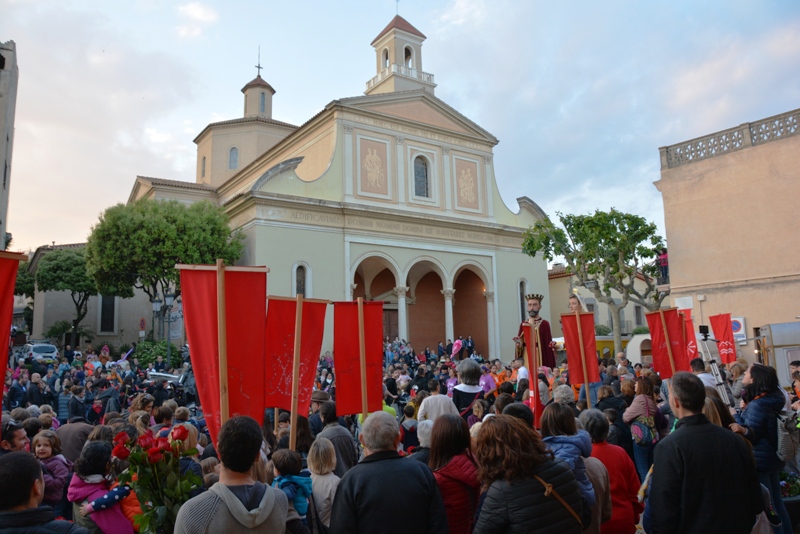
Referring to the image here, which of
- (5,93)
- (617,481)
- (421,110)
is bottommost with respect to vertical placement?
(617,481)

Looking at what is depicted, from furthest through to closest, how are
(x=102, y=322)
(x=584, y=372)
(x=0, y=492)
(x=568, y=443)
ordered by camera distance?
(x=102, y=322) < (x=584, y=372) < (x=568, y=443) < (x=0, y=492)

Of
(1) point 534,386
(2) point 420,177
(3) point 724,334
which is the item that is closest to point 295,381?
(1) point 534,386

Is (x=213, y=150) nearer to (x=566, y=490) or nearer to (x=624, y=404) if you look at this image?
(x=624, y=404)

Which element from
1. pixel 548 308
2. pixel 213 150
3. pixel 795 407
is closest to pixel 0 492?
pixel 795 407

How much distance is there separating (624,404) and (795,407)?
202cm

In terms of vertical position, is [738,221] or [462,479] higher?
[738,221]

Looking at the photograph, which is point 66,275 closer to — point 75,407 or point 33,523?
point 75,407

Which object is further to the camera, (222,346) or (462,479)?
(222,346)

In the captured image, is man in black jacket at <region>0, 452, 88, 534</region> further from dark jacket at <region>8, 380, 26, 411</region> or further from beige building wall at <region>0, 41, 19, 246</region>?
beige building wall at <region>0, 41, 19, 246</region>

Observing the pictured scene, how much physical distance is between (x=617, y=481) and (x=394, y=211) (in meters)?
24.1

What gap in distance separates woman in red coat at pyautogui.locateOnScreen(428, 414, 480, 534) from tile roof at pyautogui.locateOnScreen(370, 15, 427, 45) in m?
31.2

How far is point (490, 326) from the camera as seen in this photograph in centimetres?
3047

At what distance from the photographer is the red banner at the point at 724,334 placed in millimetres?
14594

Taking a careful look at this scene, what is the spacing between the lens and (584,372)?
337 inches
